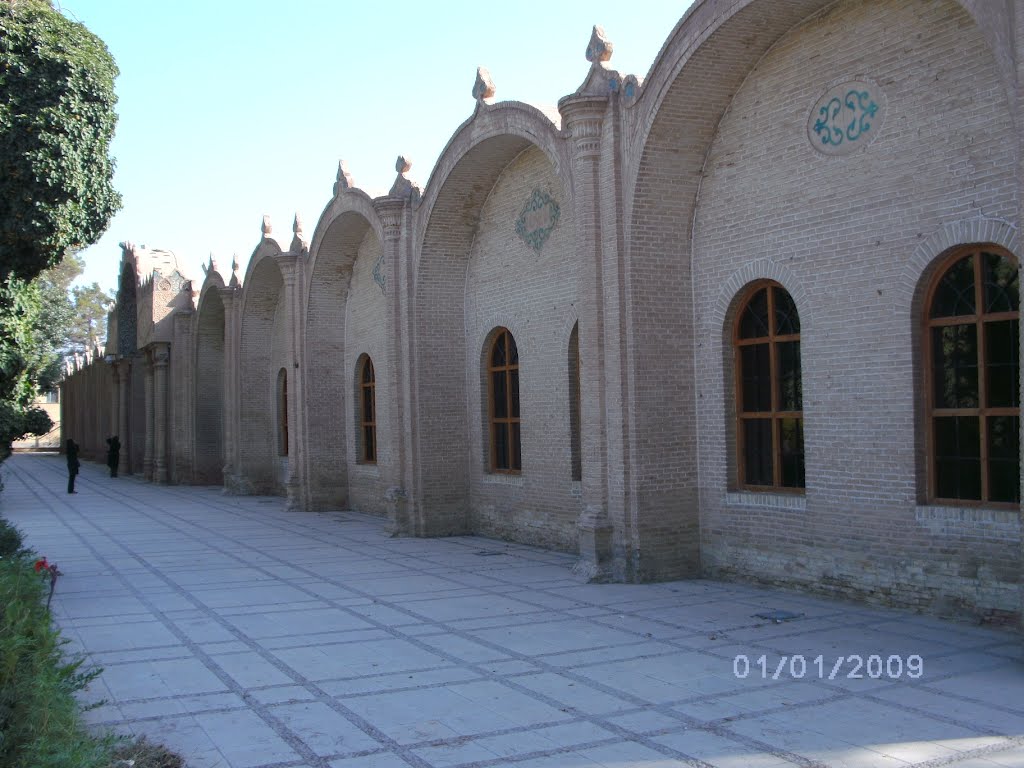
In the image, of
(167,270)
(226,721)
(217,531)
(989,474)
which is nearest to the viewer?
(226,721)

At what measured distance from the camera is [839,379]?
9.55 metres

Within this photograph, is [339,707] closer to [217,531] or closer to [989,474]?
[989,474]

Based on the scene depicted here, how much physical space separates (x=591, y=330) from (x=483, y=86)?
466cm

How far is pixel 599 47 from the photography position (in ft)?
Result: 37.4

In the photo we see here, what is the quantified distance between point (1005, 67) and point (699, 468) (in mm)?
5525

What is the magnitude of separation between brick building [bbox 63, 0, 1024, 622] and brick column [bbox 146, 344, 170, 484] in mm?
16063

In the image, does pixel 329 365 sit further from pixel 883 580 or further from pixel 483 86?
pixel 883 580

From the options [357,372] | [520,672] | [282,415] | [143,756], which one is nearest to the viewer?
[143,756]

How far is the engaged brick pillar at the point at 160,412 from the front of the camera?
3116cm

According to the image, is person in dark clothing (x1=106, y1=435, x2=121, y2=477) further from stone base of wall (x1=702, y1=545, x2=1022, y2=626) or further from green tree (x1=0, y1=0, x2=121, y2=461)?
stone base of wall (x1=702, y1=545, x2=1022, y2=626)

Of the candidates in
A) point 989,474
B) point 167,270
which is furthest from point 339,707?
point 167,270

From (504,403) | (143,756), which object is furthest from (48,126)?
(143,756)

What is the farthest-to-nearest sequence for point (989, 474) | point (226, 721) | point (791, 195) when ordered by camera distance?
1. point (791, 195)
2. point (989, 474)
3. point (226, 721)

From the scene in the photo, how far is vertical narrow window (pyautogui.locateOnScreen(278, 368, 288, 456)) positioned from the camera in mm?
25219
